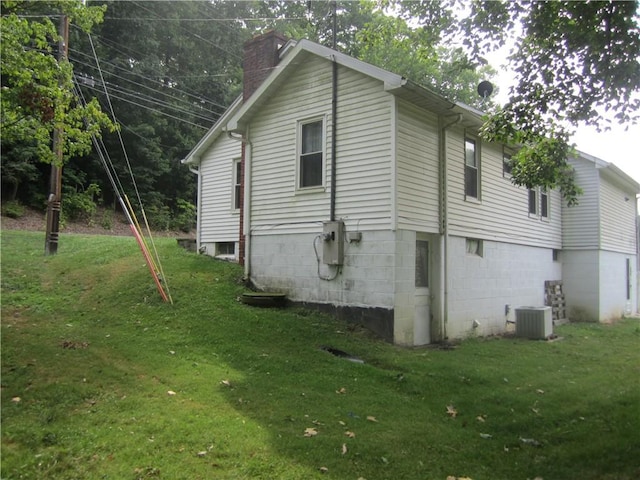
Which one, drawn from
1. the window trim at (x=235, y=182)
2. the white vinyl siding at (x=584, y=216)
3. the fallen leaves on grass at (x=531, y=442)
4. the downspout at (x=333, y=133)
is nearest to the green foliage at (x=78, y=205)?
the window trim at (x=235, y=182)

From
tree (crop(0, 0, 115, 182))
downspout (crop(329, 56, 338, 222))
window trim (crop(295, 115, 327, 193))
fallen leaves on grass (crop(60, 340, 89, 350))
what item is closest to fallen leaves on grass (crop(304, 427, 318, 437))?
fallen leaves on grass (crop(60, 340, 89, 350))

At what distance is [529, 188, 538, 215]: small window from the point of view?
47.9ft

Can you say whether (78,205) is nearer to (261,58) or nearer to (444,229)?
A: (261,58)

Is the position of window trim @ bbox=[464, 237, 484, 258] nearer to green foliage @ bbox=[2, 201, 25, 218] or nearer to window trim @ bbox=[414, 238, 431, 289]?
window trim @ bbox=[414, 238, 431, 289]

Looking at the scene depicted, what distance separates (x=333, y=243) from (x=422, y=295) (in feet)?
7.28

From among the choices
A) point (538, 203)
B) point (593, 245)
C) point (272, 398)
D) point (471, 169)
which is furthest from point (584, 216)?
point (272, 398)

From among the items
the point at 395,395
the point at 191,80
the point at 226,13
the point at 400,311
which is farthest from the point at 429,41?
the point at 226,13

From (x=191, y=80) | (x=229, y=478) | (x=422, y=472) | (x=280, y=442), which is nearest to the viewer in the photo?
(x=229, y=478)

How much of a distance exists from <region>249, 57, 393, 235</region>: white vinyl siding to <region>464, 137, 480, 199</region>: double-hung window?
3041 mm

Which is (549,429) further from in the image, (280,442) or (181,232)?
(181,232)

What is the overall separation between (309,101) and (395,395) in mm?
6789

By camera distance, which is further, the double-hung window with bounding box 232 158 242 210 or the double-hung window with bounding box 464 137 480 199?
the double-hung window with bounding box 232 158 242 210

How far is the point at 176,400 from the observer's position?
17.2 feet

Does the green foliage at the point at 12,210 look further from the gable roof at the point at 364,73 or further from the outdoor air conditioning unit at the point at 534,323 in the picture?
the outdoor air conditioning unit at the point at 534,323
